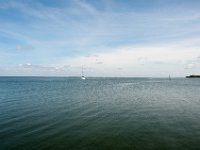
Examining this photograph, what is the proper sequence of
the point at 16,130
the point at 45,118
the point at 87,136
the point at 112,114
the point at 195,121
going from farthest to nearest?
1. the point at 112,114
2. the point at 45,118
3. the point at 195,121
4. the point at 16,130
5. the point at 87,136

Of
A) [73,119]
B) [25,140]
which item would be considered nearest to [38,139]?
[25,140]

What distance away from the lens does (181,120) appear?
76.7 ft

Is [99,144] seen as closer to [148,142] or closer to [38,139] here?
[148,142]

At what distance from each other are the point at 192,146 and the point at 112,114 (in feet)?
43.0

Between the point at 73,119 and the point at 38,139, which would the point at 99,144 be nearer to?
the point at 38,139

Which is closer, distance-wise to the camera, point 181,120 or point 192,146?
point 192,146

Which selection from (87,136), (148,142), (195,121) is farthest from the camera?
(195,121)

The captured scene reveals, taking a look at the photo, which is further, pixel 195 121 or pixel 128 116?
pixel 128 116

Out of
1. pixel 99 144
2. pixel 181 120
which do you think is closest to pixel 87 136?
pixel 99 144

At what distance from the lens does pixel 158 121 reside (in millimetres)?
23141

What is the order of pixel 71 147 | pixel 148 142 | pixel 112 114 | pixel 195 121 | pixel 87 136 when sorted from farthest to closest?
pixel 112 114 < pixel 195 121 < pixel 87 136 < pixel 148 142 < pixel 71 147

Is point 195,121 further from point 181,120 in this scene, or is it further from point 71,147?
point 71,147

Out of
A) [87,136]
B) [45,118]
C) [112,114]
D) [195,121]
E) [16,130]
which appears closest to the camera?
Result: [87,136]

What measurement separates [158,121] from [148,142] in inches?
299
